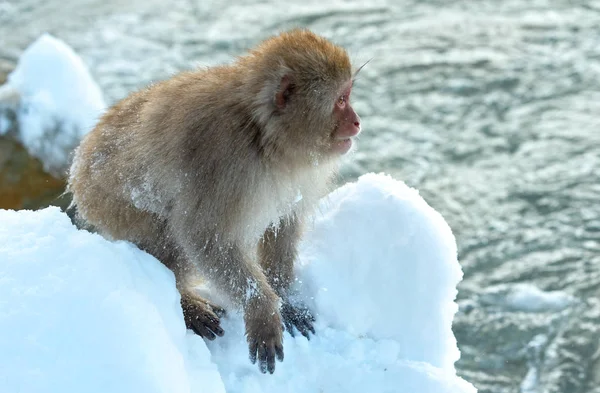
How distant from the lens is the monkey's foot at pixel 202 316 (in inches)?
116

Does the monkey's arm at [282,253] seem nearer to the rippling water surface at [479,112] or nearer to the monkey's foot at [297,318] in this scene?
the monkey's foot at [297,318]

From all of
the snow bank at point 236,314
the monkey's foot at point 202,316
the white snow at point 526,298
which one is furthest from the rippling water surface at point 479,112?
the monkey's foot at point 202,316

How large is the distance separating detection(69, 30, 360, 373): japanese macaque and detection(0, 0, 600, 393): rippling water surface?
124 centimetres

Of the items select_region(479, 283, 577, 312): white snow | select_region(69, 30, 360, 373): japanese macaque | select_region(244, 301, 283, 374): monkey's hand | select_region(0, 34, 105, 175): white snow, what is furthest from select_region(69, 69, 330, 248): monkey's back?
select_region(0, 34, 105, 175): white snow

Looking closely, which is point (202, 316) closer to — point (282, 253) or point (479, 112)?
point (282, 253)

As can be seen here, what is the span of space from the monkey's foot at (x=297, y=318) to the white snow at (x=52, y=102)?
3.24 metres

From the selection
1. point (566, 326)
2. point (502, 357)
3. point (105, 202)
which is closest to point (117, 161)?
point (105, 202)

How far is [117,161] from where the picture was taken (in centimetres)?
307

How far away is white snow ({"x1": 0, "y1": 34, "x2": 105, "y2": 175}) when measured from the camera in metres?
5.99

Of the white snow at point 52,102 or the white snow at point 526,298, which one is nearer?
the white snow at point 526,298

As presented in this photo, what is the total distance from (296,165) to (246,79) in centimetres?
36

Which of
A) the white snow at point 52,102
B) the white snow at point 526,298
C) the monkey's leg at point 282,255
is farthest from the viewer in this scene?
the white snow at point 52,102

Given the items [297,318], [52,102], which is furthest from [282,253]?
[52,102]

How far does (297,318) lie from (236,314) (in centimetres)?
23
